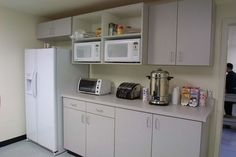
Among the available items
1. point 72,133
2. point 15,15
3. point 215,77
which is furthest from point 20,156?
point 215,77

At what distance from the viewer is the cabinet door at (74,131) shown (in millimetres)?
2670

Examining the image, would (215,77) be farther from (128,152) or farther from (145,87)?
(128,152)

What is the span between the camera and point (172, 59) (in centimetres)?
218

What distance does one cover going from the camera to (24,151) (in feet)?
9.71

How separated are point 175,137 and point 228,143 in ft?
7.19

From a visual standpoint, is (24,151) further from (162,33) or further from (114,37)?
(162,33)

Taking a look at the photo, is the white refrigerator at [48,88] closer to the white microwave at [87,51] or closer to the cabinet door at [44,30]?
the white microwave at [87,51]

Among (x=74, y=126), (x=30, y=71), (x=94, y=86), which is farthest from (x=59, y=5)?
(x=74, y=126)

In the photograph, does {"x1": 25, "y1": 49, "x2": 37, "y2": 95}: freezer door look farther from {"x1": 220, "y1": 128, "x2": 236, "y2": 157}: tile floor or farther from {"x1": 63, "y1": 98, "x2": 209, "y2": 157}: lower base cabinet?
{"x1": 220, "y1": 128, "x2": 236, "y2": 157}: tile floor

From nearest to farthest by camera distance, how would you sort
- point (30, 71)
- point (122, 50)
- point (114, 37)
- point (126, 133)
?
point (126, 133), point (122, 50), point (114, 37), point (30, 71)

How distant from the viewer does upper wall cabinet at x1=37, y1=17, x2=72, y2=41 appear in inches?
119

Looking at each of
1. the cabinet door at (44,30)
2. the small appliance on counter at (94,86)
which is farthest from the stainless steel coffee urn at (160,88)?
the cabinet door at (44,30)

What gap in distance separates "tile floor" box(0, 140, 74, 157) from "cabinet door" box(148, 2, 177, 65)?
202 cm

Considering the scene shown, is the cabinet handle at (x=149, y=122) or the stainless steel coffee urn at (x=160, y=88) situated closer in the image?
the cabinet handle at (x=149, y=122)
